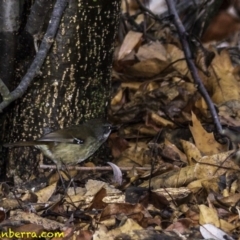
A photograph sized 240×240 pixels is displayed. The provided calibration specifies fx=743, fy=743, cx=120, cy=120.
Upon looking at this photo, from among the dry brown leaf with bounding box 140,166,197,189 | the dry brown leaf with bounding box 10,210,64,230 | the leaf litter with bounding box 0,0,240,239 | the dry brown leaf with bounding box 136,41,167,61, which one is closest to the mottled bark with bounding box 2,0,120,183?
the leaf litter with bounding box 0,0,240,239

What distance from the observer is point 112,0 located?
5969 millimetres

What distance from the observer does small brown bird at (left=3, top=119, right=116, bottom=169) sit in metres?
6.00

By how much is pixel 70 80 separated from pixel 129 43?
109 inches

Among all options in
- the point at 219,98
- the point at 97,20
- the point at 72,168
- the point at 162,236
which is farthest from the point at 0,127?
the point at 219,98

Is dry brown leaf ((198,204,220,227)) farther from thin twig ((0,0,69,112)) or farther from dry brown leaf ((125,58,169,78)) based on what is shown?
dry brown leaf ((125,58,169,78))

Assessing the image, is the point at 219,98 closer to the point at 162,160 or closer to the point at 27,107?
the point at 162,160

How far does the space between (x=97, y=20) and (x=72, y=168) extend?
50.7 inches

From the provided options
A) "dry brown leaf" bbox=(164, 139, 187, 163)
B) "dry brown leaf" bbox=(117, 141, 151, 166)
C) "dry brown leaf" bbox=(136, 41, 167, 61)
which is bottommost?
"dry brown leaf" bbox=(117, 141, 151, 166)

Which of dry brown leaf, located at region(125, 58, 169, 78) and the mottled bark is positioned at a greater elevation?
the mottled bark

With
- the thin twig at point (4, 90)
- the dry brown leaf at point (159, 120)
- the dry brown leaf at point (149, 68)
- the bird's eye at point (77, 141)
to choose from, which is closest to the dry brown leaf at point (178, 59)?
the dry brown leaf at point (149, 68)

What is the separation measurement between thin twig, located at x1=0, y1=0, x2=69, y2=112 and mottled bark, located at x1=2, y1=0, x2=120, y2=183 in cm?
10

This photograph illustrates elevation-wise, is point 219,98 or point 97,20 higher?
point 97,20

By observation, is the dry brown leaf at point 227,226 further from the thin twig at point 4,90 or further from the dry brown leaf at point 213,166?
the thin twig at point 4,90

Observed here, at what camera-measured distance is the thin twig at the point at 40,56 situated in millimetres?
5695
